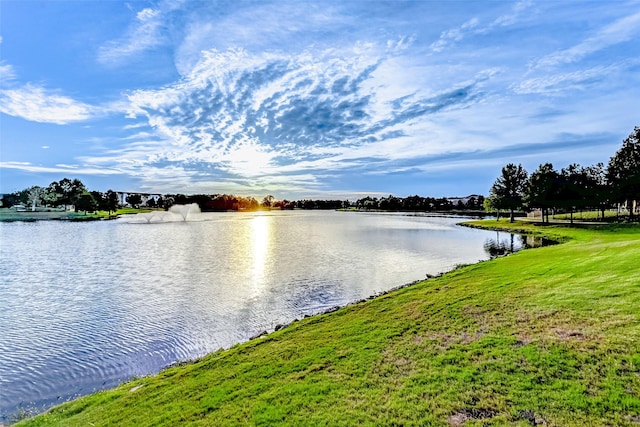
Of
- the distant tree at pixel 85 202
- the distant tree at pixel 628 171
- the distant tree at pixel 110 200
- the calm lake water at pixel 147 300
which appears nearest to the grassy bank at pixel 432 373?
the calm lake water at pixel 147 300

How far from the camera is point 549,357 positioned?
337 inches

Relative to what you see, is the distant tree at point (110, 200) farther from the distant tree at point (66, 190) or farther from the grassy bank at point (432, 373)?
the grassy bank at point (432, 373)

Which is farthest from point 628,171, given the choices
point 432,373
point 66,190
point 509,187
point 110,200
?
point 66,190

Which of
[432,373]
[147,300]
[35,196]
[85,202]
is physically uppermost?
[35,196]

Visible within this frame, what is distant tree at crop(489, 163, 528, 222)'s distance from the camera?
8994 cm

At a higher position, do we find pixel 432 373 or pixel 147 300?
pixel 432 373

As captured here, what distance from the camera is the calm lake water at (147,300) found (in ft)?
45.8

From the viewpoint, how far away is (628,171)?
62.9m

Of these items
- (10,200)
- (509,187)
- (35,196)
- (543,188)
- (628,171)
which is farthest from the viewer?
(10,200)

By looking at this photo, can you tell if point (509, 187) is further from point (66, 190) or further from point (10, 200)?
point (10, 200)

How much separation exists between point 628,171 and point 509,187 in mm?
28974

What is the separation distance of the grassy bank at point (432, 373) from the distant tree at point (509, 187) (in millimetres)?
83165

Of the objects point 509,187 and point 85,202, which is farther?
point 85,202

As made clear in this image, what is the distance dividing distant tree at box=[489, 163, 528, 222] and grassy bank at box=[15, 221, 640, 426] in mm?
83165
